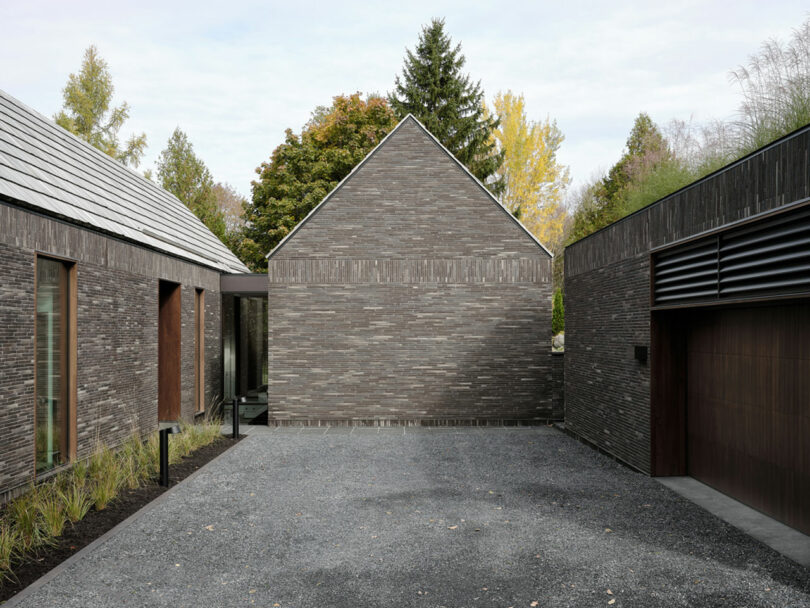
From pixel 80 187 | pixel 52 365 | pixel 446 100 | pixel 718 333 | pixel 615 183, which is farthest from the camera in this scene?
pixel 615 183

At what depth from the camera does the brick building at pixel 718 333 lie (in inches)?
207

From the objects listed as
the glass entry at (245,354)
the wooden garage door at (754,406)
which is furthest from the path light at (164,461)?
the wooden garage door at (754,406)

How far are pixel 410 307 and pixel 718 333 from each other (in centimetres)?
668

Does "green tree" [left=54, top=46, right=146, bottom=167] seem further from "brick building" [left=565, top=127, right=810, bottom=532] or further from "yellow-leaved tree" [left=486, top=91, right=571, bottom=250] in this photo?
"brick building" [left=565, top=127, right=810, bottom=532]

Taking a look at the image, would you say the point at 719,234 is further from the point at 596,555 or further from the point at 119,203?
the point at 119,203

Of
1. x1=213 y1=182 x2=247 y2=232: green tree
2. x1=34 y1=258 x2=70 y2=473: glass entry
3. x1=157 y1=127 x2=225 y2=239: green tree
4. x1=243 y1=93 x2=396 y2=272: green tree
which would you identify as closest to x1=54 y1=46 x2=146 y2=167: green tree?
A: x1=157 y1=127 x2=225 y2=239: green tree

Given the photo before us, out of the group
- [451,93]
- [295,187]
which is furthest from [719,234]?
[451,93]

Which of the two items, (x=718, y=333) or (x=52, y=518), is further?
(x=718, y=333)

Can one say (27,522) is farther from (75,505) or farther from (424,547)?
(424,547)

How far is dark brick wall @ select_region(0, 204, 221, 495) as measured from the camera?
6543 mm

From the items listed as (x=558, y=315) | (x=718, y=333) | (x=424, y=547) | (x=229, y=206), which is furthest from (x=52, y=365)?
(x=229, y=206)

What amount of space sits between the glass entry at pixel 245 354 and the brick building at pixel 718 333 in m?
8.30

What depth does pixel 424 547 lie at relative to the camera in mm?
5141

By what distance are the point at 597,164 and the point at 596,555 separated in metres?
31.8
